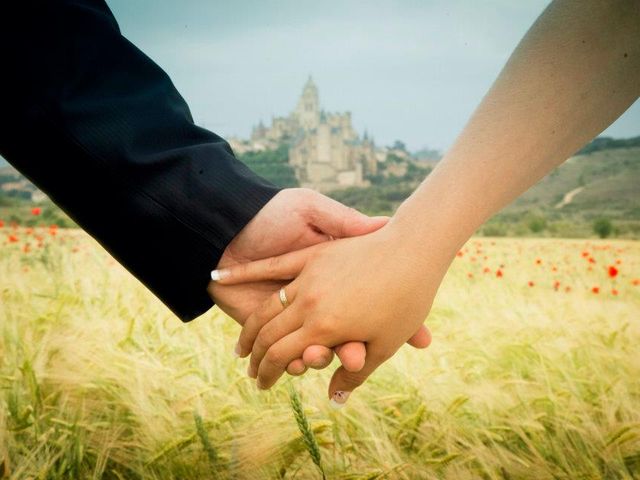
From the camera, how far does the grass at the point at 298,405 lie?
1.46 metres

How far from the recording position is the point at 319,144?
75188 mm

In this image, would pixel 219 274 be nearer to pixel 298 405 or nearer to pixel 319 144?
pixel 298 405

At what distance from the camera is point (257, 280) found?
5.13 feet

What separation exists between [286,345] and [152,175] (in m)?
0.58

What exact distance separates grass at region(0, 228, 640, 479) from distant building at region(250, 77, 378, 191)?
6148 cm

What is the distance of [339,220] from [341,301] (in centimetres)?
29

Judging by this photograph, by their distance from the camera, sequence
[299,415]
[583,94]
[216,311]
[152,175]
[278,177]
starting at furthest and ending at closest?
[278,177] → [216,311] → [152,175] → [583,94] → [299,415]

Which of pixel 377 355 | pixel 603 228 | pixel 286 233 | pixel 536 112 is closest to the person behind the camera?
pixel 536 112

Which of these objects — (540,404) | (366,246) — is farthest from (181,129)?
(540,404)

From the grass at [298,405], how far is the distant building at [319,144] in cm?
6148

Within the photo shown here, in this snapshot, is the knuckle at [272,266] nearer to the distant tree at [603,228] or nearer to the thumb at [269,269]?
the thumb at [269,269]

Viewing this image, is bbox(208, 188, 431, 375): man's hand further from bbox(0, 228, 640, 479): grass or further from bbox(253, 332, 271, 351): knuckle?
bbox(0, 228, 640, 479): grass

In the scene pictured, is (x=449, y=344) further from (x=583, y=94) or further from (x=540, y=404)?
(x=583, y=94)

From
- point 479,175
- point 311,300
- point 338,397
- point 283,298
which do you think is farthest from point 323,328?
point 479,175
